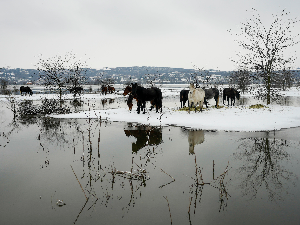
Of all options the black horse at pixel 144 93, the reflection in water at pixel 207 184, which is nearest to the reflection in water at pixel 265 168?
the reflection in water at pixel 207 184

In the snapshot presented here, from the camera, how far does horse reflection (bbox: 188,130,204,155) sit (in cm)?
583

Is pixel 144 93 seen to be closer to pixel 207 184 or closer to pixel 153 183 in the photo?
pixel 153 183

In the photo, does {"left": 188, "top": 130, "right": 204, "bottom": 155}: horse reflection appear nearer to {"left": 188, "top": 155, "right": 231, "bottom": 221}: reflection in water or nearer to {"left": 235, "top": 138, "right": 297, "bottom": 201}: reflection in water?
{"left": 235, "top": 138, "right": 297, "bottom": 201}: reflection in water

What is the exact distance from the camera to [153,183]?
367 cm

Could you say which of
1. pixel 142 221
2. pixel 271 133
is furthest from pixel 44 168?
pixel 271 133

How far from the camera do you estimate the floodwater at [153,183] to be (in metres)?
2.78

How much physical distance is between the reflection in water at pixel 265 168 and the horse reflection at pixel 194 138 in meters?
1.20

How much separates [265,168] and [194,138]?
2856 mm

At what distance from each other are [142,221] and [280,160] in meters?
3.80

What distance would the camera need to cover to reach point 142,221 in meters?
2.66

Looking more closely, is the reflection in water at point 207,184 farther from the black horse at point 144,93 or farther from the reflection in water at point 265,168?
the black horse at point 144,93

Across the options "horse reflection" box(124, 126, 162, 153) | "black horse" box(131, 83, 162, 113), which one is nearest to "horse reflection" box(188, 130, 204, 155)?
"horse reflection" box(124, 126, 162, 153)

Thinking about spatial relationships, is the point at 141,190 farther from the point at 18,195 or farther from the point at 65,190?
the point at 18,195

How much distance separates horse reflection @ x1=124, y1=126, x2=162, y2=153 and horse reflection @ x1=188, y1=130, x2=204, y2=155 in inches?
41.9
